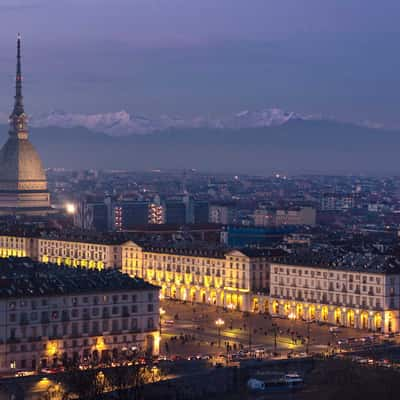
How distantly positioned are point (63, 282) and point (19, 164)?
9271 cm

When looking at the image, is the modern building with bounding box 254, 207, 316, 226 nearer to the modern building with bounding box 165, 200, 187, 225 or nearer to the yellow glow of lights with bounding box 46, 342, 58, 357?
the modern building with bounding box 165, 200, 187, 225

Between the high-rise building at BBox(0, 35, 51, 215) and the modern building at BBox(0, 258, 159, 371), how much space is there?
88322 mm

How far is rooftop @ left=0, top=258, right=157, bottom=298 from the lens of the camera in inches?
2365

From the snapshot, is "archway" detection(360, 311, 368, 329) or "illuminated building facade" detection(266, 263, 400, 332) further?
"archway" detection(360, 311, 368, 329)

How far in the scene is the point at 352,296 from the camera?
7319cm

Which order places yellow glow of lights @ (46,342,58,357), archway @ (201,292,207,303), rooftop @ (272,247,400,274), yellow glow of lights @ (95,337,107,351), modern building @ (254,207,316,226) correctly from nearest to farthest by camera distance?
yellow glow of lights @ (46,342,58,357) < yellow glow of lights @ (95,337,107,351) < rooftop @ (272,247,400,274) < archway @ (201,292,207,303) < modern building @ (254,207,316,226)

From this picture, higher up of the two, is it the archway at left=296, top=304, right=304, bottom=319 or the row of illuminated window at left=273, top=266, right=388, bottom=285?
the row of illuminated window at left=273, top=266, right=388, bottom=285

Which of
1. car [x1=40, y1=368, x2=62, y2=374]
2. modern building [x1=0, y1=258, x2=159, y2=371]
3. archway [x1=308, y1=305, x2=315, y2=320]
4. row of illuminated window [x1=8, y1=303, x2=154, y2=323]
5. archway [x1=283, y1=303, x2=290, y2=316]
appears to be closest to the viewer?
car [x1=40, y1=368, x2=62, y2=374]

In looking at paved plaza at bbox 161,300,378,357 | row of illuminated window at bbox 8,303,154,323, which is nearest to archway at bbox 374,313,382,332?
paved plaza at bbox 161,300,378,357

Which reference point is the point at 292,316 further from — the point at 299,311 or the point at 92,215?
the point at 92,215

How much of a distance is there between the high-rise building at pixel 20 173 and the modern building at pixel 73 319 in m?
88.3

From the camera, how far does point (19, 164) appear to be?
504 ft

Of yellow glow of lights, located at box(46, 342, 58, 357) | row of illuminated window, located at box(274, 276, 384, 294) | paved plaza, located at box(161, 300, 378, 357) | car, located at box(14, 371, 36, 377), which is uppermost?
row of illuminated window, located at box(274, 276, 384, 294)

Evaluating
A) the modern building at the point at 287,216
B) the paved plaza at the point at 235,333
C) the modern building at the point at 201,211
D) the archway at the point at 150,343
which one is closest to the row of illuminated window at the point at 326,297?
the paved plaza at the point at 235,333
